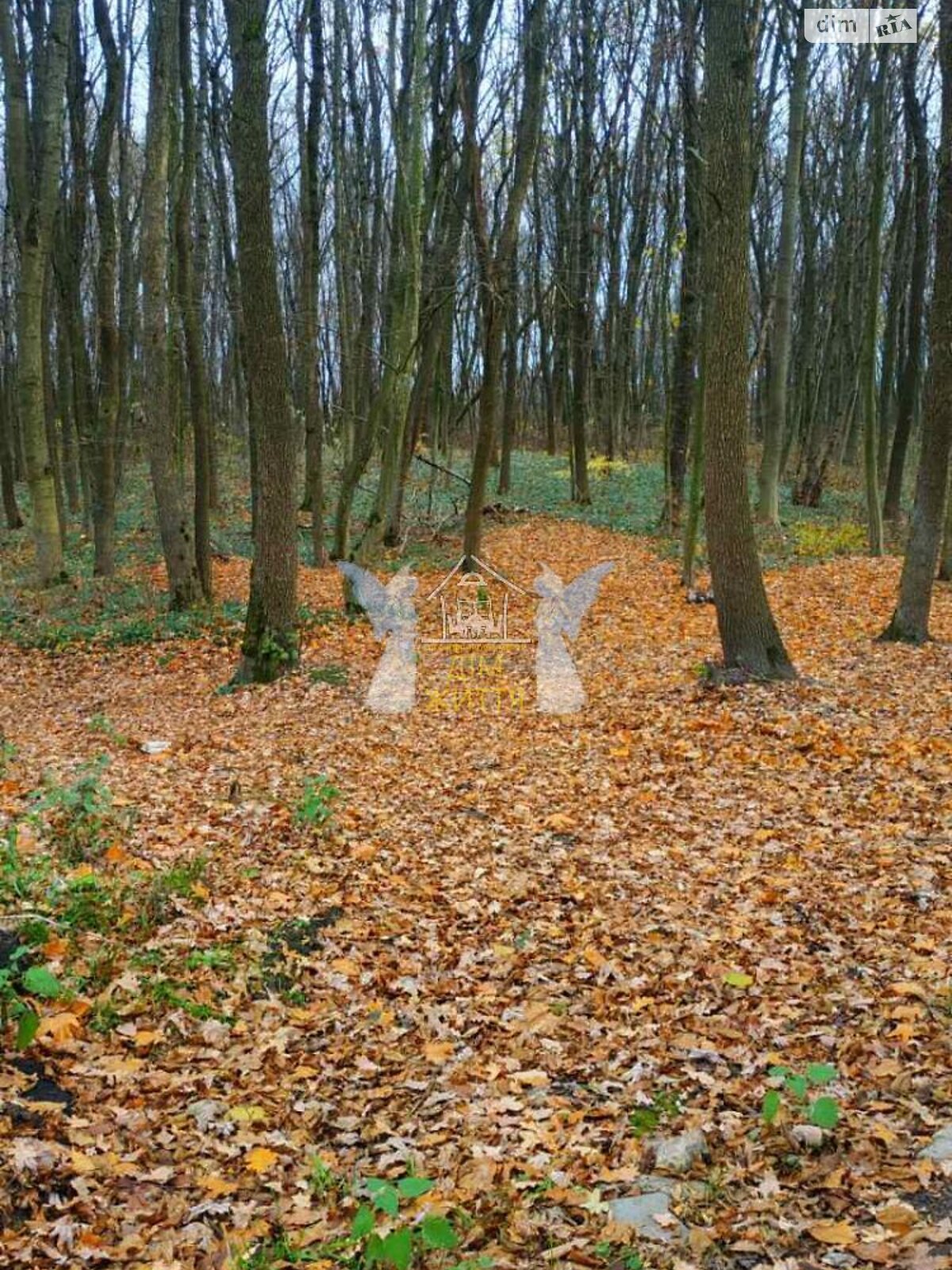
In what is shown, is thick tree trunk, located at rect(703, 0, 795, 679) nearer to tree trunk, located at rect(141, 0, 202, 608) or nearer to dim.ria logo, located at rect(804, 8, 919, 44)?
tree trunk, located at rect(141, 0, 202, 608)

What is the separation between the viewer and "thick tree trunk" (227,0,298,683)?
8.93 m

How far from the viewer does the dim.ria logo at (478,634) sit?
385 inches

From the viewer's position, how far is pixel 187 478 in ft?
87.0

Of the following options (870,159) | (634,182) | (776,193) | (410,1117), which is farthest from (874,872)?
(776,193)

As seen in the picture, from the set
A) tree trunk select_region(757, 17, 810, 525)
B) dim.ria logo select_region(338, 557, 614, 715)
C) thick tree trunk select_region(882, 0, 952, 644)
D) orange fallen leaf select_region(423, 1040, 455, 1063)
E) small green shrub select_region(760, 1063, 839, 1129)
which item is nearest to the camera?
small green shrub select_region(760, 1063, 839, 1129)

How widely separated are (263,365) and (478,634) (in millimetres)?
4827

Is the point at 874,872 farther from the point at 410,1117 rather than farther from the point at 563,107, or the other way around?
the point at 563,107

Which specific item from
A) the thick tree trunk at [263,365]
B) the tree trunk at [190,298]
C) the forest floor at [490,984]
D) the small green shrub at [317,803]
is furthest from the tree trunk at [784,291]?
the small green shrub at [317,803]

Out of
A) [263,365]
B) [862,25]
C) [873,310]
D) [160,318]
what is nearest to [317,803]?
[263,365]

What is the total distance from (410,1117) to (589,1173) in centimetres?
75

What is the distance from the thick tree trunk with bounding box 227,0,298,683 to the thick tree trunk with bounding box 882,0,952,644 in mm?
6509

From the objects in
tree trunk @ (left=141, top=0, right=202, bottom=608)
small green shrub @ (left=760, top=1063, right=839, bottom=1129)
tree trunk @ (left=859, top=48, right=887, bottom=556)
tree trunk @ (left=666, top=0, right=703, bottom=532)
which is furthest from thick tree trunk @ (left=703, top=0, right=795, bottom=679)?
tree trunk @ (left=859, top=48, right=887, bottom=556)

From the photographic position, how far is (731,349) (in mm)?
8359

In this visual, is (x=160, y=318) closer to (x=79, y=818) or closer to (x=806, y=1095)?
(x=79, y=818)
